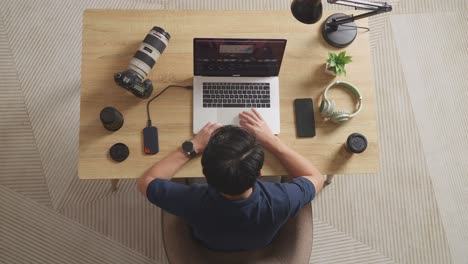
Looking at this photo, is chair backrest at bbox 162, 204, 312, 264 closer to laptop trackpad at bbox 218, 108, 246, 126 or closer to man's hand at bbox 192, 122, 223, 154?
man's hand at bbox 192, 122, 223, 154

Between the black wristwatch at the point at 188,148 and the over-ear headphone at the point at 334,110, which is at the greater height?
the over-ear headphone at the point at 334,110

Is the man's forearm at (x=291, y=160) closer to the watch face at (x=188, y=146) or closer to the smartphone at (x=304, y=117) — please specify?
the smartphone at (x=304, y=117)

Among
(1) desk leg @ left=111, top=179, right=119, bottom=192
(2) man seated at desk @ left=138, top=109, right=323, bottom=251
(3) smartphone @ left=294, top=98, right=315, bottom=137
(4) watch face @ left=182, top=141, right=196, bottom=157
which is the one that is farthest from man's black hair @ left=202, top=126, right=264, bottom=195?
(1) desk leg @ left=111, top=179, right=119, bottom=192

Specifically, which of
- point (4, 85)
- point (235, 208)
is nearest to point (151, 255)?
point (235, 208)

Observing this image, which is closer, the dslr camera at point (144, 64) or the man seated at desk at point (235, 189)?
the man seated at desk at point (235, 189)

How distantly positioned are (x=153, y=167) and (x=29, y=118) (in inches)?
43.4

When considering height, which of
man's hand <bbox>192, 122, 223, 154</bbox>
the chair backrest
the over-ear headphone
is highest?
the over-ear headphone

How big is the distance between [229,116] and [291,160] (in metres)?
0.28

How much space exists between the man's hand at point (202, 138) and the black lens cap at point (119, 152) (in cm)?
25

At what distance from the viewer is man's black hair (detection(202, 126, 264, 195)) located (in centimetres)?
104

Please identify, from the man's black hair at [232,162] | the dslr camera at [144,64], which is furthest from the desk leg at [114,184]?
the man's black hair at [232,162]

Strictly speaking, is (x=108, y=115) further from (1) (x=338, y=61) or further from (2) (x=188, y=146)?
(1) (x=338, y=61)

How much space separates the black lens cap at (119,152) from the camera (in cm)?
147

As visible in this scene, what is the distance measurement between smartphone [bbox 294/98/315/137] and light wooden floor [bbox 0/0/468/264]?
724 mm
